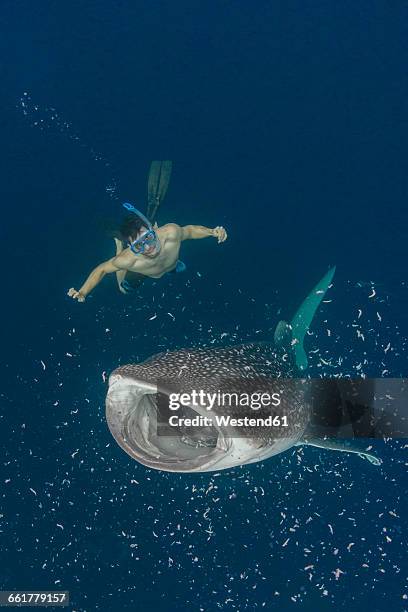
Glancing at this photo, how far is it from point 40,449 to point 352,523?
4358 mm

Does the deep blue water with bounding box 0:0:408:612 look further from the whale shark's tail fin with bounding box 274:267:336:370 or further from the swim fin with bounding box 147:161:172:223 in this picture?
the whale shark's tail fin with bounding box 274:267:336:370

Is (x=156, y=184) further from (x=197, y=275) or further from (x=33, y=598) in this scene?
(x=33, y=598)

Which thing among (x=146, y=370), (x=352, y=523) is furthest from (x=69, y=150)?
(x=352, y=523)

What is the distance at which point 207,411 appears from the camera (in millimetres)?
2967

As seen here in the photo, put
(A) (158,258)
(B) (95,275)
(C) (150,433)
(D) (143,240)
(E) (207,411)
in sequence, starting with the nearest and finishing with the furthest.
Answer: (E) (207,411) → (C) (150,433) → (D) (143,240) → (A) (158,258) → (B) (95,275)

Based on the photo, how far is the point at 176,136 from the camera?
8211 millimetres

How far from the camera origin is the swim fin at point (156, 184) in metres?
6.83

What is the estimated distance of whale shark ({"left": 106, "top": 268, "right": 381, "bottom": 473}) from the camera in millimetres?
2928

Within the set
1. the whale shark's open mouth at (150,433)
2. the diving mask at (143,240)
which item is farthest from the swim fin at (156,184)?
the whale shark's open mouth at (150,433)

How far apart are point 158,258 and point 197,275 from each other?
1174 mm

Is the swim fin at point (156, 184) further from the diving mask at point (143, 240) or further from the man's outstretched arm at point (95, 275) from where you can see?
the diving mask at point (143, 240)

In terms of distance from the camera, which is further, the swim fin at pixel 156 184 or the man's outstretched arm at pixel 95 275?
the swim fin at pixel 156 184

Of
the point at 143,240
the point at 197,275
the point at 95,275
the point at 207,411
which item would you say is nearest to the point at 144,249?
the point at 143,240

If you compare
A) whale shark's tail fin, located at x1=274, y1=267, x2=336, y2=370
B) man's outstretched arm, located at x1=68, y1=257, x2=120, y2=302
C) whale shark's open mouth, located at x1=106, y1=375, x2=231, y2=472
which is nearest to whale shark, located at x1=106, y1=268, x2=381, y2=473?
whale shark's open mouth, located at x1=106, y1=375, x2=231, y2=472
